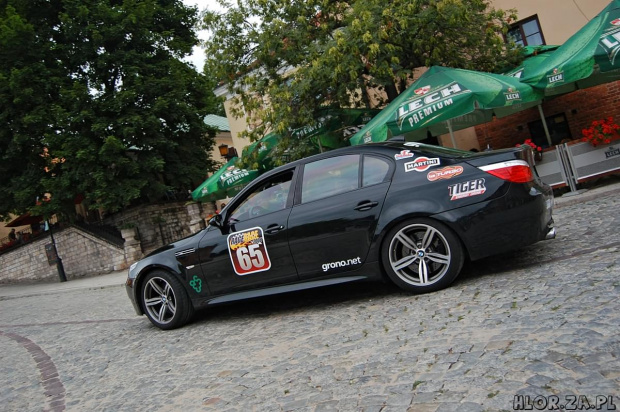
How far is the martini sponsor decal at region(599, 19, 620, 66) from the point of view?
850 centimetres

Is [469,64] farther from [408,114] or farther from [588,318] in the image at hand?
[588,318]

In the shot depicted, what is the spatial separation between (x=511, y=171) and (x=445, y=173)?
59 cm

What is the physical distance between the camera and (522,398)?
8.20 ft

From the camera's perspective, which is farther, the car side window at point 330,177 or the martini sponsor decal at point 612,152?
the martini sponsor decal at point 612,152

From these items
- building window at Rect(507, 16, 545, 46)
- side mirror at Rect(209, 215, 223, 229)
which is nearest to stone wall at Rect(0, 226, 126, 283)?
side mirror at Rect(209, 215, 223, 229)

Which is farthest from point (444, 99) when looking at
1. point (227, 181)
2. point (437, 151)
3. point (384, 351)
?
point (227, 181)

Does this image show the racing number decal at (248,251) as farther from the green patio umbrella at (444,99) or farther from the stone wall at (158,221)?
the stone wall at (158,221)

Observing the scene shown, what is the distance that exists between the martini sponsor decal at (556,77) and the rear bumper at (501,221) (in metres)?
5.65

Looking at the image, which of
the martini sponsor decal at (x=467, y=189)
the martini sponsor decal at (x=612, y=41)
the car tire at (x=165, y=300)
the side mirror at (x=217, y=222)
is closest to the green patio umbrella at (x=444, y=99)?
the martini sponsor decal at (x=612, y=41)

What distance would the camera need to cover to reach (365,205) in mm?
4855

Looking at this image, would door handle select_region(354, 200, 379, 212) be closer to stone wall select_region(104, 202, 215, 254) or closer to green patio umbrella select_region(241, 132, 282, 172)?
green patio umbrella select_region(241, 132, 282, 172)

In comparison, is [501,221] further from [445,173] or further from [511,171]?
[445,173]

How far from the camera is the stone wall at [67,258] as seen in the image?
22.3 m

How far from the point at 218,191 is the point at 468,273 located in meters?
10.3
